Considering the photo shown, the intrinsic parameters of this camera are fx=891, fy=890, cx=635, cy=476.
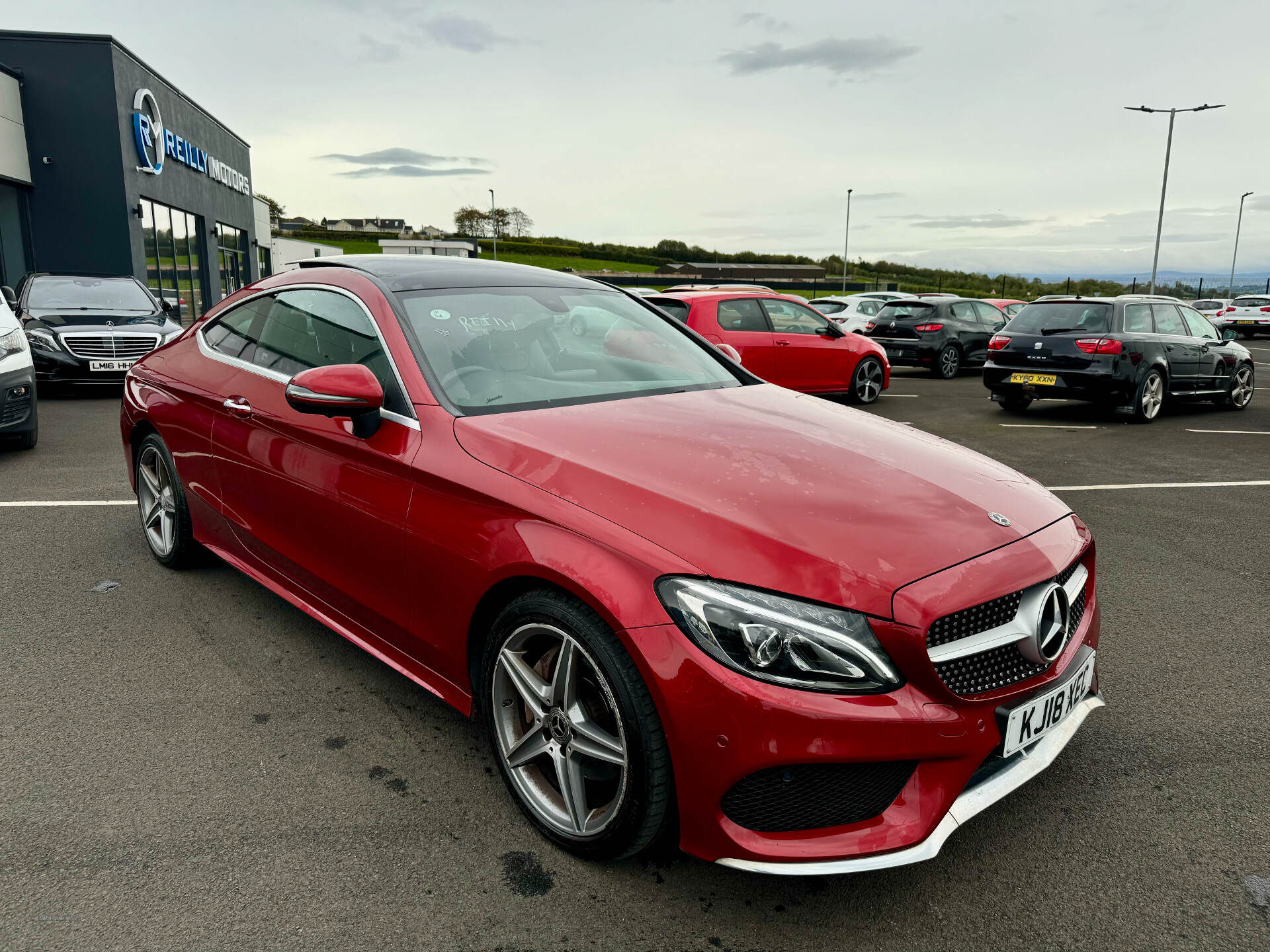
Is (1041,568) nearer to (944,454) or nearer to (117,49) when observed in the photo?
(944,454)

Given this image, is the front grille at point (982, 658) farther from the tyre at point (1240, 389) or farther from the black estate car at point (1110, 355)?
the tyre at point (1240, 389)

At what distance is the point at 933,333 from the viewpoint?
53.4ft

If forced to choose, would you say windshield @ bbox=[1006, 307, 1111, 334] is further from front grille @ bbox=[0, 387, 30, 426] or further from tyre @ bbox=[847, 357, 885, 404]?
front grille @ bbox=[0, 387, 30, 426]

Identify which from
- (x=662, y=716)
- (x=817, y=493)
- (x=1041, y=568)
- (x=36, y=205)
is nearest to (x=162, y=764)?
(x=662, y=716)

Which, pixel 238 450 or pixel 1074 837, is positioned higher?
pixel 238 450

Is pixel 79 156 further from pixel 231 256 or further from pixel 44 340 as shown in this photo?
pixel 231 256

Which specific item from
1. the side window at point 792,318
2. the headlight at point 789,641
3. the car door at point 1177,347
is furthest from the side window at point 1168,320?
the headlight at point 789,641

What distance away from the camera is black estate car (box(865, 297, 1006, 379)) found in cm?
1628

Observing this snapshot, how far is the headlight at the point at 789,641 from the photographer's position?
6.31 ft

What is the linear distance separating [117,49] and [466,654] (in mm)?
21520

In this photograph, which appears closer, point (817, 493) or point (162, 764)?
point (817, 493)

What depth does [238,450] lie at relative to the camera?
3.55 m

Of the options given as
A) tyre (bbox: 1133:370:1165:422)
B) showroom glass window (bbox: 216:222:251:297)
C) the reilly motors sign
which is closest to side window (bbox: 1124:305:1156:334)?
tyre (bbox: 1133:370:1165:422)

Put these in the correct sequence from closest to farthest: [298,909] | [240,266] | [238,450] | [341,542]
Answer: [298,909], [341,542], [238,450], [240,266]
